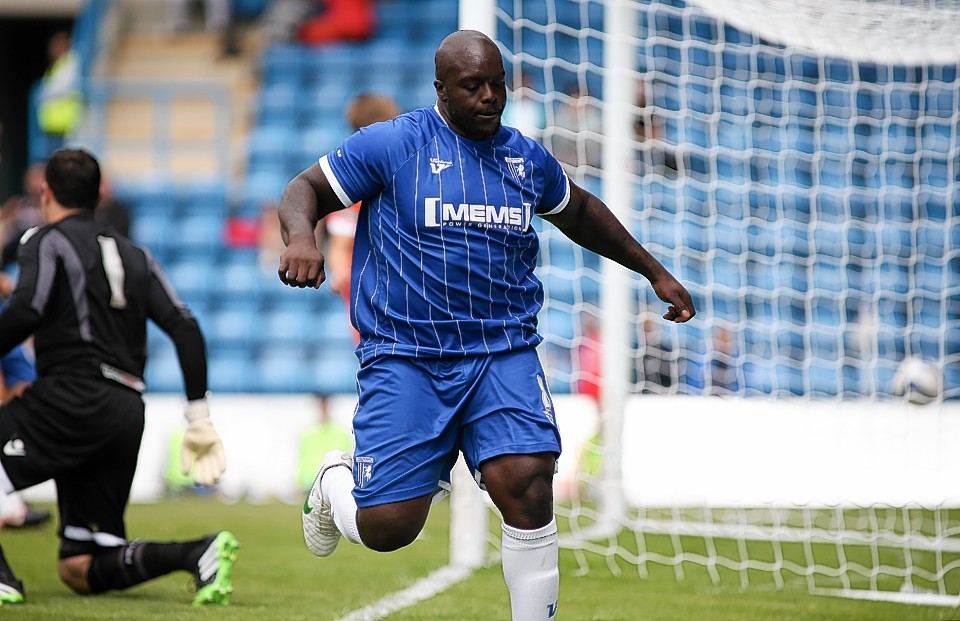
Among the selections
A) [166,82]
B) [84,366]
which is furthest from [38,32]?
[84,366]

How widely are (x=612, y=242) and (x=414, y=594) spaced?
2.07 meters

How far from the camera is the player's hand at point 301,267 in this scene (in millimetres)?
3633

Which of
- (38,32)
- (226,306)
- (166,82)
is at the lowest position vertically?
(226,306)

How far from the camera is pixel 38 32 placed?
69.6 feet

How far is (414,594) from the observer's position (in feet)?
18.9

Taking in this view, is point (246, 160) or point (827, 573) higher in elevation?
point (246, 160)

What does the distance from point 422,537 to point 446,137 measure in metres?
4.44

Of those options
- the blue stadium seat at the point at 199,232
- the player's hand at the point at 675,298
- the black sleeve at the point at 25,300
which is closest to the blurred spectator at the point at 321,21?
the blue stadium seat at the point at 199,232

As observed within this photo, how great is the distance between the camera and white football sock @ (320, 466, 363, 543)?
13.8 ft

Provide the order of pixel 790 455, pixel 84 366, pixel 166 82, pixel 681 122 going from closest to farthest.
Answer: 1. pixel 84 366
2. pixel 790 455
3. pixel 681 122
4. pixel 166 82

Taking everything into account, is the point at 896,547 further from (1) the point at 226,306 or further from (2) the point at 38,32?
(2) the point at 38,32

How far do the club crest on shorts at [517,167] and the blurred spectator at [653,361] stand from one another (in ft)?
13.4

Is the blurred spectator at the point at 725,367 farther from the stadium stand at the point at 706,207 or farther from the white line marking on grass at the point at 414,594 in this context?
the white line marking on grass at the point at 414,594

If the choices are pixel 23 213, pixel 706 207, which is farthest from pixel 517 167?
pixel 23 213
